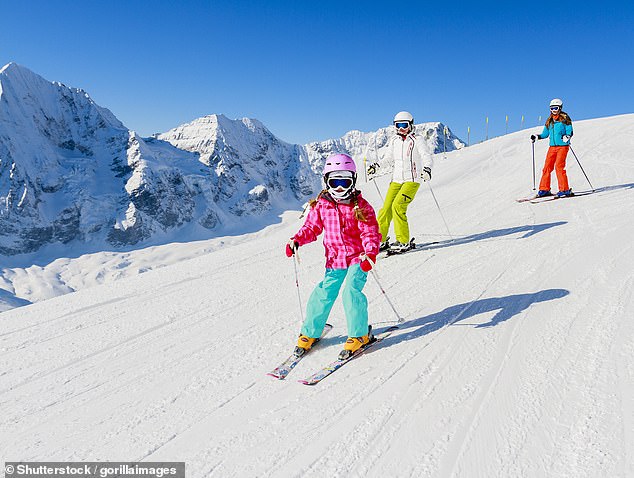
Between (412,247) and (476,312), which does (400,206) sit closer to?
(412,247)

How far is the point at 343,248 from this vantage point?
392 centimetres

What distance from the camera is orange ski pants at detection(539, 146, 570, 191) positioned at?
33.9 ft

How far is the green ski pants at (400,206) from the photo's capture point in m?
7.29

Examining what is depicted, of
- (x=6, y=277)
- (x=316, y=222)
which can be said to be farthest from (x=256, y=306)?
(x=6, y=277)

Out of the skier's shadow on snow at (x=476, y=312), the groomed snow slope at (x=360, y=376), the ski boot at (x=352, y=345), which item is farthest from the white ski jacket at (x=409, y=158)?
the ski boot at (x=352, y=345)

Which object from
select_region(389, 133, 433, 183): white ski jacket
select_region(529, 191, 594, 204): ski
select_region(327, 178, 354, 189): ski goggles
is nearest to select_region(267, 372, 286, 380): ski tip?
select_region(327, 178, 354, 189): ski goggles

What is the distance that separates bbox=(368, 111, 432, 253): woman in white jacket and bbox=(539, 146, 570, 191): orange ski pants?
5114 millimetres

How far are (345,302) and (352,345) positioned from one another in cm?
41

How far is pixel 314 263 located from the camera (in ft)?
23.7

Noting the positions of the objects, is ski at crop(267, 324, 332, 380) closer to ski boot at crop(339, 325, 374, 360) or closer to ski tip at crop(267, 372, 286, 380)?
ski tip at crop(267, 372, 286, 380)

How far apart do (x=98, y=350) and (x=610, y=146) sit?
20.5m

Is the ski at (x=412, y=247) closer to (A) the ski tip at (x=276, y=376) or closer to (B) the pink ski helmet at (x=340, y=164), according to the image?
(B) the pink ski helmet at (x=340, y=164)

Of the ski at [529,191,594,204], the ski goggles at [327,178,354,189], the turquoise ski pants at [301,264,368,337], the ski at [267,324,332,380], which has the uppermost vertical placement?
the ski goggles at [327,178,354,189]

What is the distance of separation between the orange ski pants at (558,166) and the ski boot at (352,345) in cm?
907
